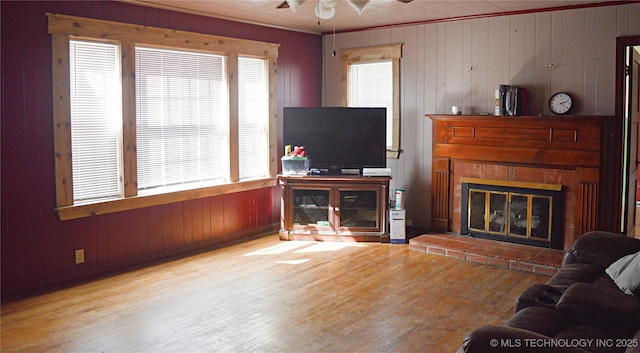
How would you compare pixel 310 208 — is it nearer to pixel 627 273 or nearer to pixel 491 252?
pixel 491 252

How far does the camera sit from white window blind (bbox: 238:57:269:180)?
253 inches

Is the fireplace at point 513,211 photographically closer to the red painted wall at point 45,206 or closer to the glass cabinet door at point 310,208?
the glass cabinet door at point 310,208

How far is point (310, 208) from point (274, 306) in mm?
2292

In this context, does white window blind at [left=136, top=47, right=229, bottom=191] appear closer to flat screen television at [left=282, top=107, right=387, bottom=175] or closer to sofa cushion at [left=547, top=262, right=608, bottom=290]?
flat screen television at [left=282, top=107, right=387, bottom=175]

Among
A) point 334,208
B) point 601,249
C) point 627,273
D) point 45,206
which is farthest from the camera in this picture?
point 334,208

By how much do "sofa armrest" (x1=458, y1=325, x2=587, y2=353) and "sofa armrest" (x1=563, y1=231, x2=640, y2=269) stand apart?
1.69 meters

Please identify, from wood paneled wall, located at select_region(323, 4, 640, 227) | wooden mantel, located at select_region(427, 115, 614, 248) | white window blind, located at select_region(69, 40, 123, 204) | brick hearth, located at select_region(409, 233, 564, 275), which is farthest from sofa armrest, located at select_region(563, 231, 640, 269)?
white window blind, located at select_region(69, 40, 123, 204)

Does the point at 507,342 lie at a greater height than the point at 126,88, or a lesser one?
lesser

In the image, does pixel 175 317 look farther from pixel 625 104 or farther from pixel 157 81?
pixel 625 104

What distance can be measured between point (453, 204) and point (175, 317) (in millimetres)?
3517

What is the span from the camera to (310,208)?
648cm

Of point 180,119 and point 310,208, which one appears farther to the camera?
point 310,208

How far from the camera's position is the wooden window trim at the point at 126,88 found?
183 inches

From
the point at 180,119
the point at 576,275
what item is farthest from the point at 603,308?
A: the point at 180,119
